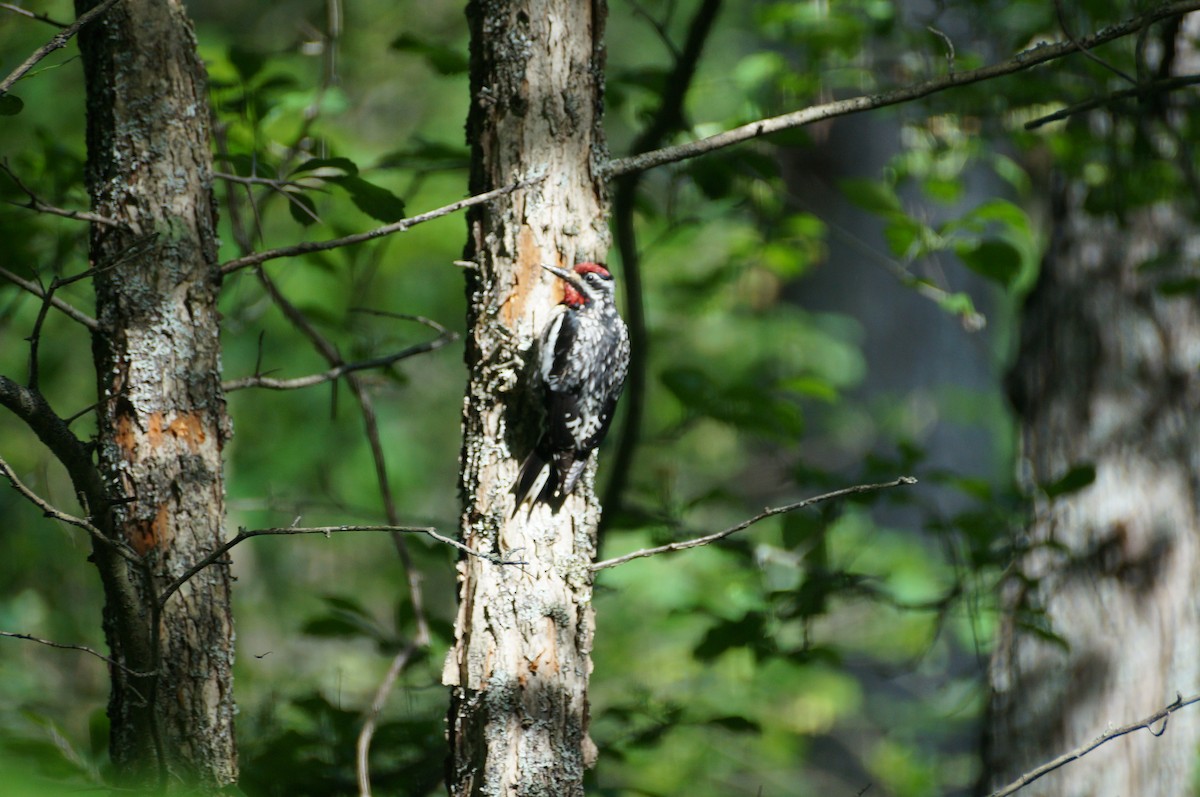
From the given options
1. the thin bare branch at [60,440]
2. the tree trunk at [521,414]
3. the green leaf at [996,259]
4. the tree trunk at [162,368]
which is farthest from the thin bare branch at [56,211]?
the green leaf at [996,259]

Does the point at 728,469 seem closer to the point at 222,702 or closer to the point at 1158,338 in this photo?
the point at 1158,338

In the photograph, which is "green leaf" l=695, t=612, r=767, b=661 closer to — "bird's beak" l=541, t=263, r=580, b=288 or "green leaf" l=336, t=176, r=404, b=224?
"bird's beak" l=541, t=263, r=580, b=288

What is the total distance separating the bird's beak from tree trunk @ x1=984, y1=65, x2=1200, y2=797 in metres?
2.35

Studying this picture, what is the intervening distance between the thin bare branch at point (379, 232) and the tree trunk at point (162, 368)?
0.09 metres

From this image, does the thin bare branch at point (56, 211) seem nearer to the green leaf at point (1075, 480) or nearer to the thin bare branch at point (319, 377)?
the thin bare branch at point (319, 377)

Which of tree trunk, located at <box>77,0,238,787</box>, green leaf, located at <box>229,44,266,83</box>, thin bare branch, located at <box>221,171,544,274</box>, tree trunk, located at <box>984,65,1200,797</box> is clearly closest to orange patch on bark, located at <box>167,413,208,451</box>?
tree trunk, located at <box>77,0,238,787</box>

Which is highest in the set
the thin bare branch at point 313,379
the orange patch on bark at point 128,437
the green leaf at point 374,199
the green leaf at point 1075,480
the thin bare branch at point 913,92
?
the green leaf at point 374,199

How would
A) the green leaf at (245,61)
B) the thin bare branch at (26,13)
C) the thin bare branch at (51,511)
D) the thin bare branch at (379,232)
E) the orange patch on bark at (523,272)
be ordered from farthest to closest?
the green leaf at (245,61) → the orange patch on bark at (523,272) → the thin bare branch at (379,232) → the thin bare branch at (26,13) → the thin bare branch at (51,511)

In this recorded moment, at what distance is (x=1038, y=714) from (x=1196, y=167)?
227 cm

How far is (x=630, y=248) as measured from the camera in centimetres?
345

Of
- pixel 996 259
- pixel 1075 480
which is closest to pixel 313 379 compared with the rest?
pixel 996 259

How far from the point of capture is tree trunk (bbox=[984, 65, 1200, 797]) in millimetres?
3711

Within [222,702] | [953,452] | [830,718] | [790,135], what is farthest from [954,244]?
[953,452]

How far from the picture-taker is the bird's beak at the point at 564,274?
2.08 meters
